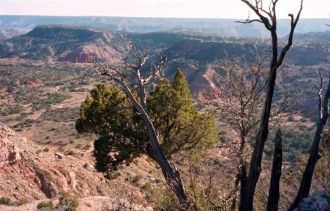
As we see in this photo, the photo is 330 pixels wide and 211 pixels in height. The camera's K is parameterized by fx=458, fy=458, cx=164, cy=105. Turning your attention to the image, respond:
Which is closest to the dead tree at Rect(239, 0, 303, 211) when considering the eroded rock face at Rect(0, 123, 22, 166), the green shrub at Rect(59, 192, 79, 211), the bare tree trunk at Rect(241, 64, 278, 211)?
the bare tree trunk at Rect(241, 64, 278, 211)

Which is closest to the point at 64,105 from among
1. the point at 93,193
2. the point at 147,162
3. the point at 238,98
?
the point at 147,162

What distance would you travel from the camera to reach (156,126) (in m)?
24.3

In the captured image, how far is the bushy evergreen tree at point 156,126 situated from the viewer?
24.4 metres

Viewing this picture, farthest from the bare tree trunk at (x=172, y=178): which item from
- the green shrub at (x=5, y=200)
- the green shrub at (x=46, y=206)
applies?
the green shrub at (x=5, y=200)

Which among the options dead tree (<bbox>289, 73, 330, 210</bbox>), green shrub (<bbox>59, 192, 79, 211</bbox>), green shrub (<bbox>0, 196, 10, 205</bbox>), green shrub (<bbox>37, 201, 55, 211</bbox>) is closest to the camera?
dead tree (<bbox>289, 73, 330, 210</bbox>)

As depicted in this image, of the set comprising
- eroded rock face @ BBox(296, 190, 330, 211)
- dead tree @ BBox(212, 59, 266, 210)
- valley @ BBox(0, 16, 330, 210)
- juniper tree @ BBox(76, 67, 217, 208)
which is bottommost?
valley @ BBox(0, 16, 330, 210)

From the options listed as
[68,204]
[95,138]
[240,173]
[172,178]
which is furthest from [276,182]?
[95,138]

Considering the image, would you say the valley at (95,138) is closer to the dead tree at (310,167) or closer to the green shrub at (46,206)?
the green shrub at (46,206)

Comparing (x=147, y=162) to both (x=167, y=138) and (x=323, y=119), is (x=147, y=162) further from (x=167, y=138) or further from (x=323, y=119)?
(x=323, y=119)

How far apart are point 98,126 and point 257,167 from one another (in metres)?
14.2

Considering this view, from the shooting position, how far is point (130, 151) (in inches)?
963

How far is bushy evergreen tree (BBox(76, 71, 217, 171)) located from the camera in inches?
960

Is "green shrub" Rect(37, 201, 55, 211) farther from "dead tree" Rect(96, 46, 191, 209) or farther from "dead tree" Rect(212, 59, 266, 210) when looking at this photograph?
"dead tree" Rect(212, 59, 266, 210)

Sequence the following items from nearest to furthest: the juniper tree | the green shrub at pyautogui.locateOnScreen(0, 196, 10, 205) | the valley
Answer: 1. the valley
2. the green shrub at pyautogui.locateOnScreen(0, 196, 10, 205)
3. the juniper tree
